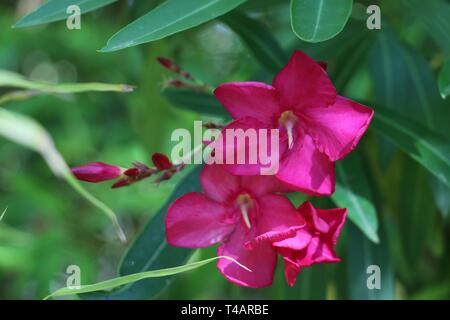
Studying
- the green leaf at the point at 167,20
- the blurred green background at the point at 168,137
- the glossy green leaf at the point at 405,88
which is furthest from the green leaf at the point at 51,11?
the glossy green leaf at the point at 405,88

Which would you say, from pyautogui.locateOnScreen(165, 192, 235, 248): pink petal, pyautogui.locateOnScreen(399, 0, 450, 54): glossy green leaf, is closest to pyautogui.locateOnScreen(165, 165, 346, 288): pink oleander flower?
pyautogui.locateOnScreen(165, 192, 235, 248): pink petal

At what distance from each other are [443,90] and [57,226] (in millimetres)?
1399

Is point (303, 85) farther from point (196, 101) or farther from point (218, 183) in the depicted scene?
point (196, 101)

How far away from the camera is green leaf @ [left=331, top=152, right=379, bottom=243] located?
1.00 metres

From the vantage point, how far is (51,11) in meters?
0.85

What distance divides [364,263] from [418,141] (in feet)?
0.91

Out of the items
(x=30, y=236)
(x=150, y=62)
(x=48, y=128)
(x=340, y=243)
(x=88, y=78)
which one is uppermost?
(x=88, y=78)

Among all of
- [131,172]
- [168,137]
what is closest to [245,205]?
[131,172]

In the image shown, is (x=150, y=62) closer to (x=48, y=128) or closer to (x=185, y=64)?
(x=185, y=64)

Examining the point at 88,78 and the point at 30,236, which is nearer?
the point at 30,236

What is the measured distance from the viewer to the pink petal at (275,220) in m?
0.76

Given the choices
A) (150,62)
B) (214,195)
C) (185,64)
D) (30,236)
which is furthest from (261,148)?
(30,236)

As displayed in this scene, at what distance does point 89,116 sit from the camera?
89.5 inches

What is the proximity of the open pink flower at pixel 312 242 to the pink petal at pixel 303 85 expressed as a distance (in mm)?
106
